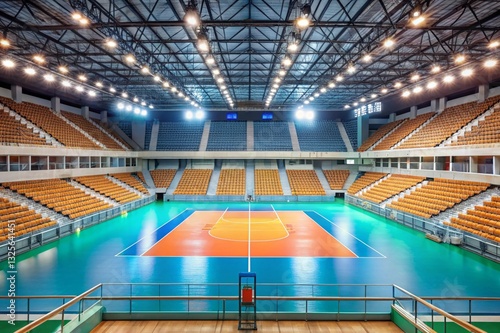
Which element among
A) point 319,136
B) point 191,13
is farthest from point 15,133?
point 319,136

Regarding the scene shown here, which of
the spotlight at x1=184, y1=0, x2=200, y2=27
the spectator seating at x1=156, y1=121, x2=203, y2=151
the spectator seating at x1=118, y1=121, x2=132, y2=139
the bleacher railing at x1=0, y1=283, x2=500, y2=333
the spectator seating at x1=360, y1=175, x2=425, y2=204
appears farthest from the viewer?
the spectator seating at x1=118, y1=121, x2=132, y2=139

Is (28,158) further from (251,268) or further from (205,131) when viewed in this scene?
(205,131)

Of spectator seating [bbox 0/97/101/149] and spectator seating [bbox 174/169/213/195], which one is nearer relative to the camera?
spectator seating [bbox 0/97/101/149]

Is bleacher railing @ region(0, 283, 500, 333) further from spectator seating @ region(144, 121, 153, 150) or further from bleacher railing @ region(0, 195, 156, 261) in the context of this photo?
spectator seating @ region(144, 121, 153, 150)

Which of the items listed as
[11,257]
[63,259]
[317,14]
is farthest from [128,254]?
[317,14]

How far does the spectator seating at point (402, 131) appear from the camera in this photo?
31.0 m

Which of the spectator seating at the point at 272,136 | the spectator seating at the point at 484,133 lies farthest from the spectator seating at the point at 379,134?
the spectator seating at the point at 484,133

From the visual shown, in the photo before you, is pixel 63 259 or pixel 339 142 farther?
pixel 339 142

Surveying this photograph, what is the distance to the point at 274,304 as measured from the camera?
9.18 metres

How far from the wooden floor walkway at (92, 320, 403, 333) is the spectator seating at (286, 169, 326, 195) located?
2755 cm

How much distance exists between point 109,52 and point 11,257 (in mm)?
14021


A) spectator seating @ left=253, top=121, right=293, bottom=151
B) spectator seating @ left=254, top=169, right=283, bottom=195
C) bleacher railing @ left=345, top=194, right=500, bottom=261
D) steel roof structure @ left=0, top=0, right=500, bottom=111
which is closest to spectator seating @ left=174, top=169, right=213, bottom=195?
spectator seating @ left=254, top=169, right=283, bottom=195

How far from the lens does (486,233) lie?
49.7 ft

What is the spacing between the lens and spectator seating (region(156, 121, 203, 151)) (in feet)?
133
